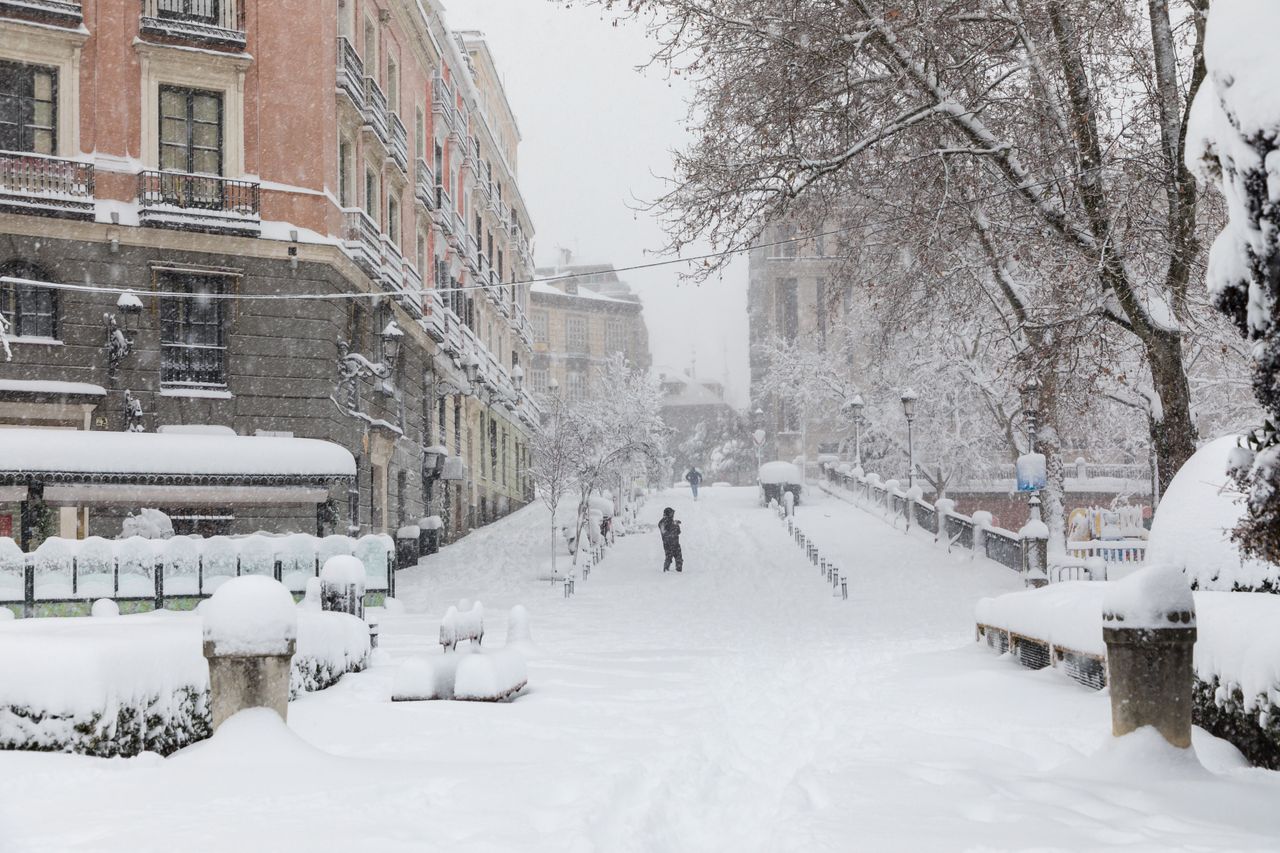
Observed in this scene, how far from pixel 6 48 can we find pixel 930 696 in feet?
67.5

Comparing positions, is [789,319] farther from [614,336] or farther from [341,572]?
[341,572]

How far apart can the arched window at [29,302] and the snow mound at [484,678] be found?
14942mm

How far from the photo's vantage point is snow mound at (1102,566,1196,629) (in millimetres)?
6789

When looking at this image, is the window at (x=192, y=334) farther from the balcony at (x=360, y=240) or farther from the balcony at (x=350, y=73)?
the balcony at (x=350, y=73)

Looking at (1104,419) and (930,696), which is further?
(1104,419)

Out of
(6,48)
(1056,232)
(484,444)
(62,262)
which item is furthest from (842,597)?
(484,444)

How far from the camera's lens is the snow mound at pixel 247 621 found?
733 cm

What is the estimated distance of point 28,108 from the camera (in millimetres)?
21406

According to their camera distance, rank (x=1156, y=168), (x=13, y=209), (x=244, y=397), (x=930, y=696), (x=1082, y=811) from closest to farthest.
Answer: (x=1082, y=811) → (x=930, y=696) → (x=1156, y=168) → (x=13, y=209) → (x=244, y=397)

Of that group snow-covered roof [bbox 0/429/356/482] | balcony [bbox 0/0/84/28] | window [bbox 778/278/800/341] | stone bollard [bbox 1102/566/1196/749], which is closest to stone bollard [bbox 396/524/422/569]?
snow-covered roof [bbox 0/429/356/482]

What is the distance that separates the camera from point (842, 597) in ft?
74.1

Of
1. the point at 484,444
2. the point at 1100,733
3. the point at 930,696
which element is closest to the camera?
the point at 1100,733

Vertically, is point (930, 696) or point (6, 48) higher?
point (6, 48)

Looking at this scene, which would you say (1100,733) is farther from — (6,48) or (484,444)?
(484,444)
